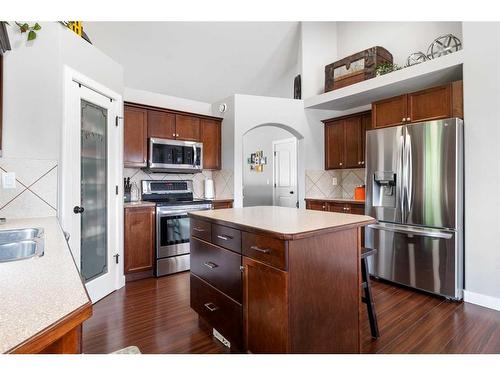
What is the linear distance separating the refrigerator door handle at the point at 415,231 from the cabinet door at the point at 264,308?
2.13 metres

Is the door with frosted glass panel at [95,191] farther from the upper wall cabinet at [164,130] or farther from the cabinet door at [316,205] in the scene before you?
the cabinet door at [316,205]

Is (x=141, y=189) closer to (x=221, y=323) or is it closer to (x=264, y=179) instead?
(x=221, y=323)

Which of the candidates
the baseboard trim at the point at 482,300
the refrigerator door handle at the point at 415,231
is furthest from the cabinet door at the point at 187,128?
the baseboard trim at the point at 482,300

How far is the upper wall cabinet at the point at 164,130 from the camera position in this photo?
3580 millimetres

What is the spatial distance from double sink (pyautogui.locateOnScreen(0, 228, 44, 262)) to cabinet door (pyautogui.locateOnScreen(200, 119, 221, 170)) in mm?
2760

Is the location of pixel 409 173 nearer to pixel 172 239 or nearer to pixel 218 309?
pixel 218 309

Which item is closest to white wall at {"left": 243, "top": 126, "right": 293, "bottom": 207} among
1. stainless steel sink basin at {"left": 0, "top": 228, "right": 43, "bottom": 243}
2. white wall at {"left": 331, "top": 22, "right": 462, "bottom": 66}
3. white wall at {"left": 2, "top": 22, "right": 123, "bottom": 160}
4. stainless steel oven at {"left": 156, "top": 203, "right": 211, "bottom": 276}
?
white wall at {"left": 331, "top": 22, "right": 462, "bottom": 66}

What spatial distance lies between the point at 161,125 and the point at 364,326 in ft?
10.9

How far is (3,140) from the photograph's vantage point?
203cm

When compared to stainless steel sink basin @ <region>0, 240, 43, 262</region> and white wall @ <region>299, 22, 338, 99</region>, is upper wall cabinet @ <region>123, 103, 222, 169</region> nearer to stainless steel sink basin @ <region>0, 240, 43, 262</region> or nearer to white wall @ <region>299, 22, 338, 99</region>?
white wall @ <region>299, 22, 338, 99</region>

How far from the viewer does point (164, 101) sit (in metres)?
4.46

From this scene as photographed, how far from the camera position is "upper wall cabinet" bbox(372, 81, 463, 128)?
2787 millimetres
